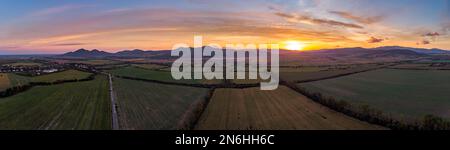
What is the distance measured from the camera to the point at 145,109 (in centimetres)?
1886

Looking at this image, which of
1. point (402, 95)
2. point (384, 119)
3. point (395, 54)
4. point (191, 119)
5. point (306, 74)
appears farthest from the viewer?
point (395, 54)

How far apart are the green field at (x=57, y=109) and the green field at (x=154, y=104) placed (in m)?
1.11

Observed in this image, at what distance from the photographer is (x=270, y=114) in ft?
56.3

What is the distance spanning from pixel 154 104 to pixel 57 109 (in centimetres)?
612

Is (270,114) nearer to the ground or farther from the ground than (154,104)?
nearer to the ground

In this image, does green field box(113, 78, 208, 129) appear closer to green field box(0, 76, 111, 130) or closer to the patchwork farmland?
green field box(0, 76, 111, 130)

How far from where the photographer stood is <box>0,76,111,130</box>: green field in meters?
14.8

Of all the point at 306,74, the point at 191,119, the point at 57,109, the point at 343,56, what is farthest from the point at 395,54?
the point at 57,109

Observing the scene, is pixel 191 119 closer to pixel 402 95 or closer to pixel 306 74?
pixel 402 95

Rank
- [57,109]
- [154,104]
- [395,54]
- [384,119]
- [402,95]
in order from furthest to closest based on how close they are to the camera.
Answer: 1. [395,54]
2. [402,95]
3. [154,104]
4. [57,109]
5. [384,119]

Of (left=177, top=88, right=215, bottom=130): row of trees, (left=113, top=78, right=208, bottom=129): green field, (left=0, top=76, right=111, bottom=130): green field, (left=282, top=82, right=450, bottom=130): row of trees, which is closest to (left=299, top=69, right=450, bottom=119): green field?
(left=282, top=82, right=450, bottom=130): row of trees

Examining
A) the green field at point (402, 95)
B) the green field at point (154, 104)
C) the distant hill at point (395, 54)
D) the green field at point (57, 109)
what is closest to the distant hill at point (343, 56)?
the distant hill at point (395, 54)

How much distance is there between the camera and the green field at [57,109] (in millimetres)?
14765
